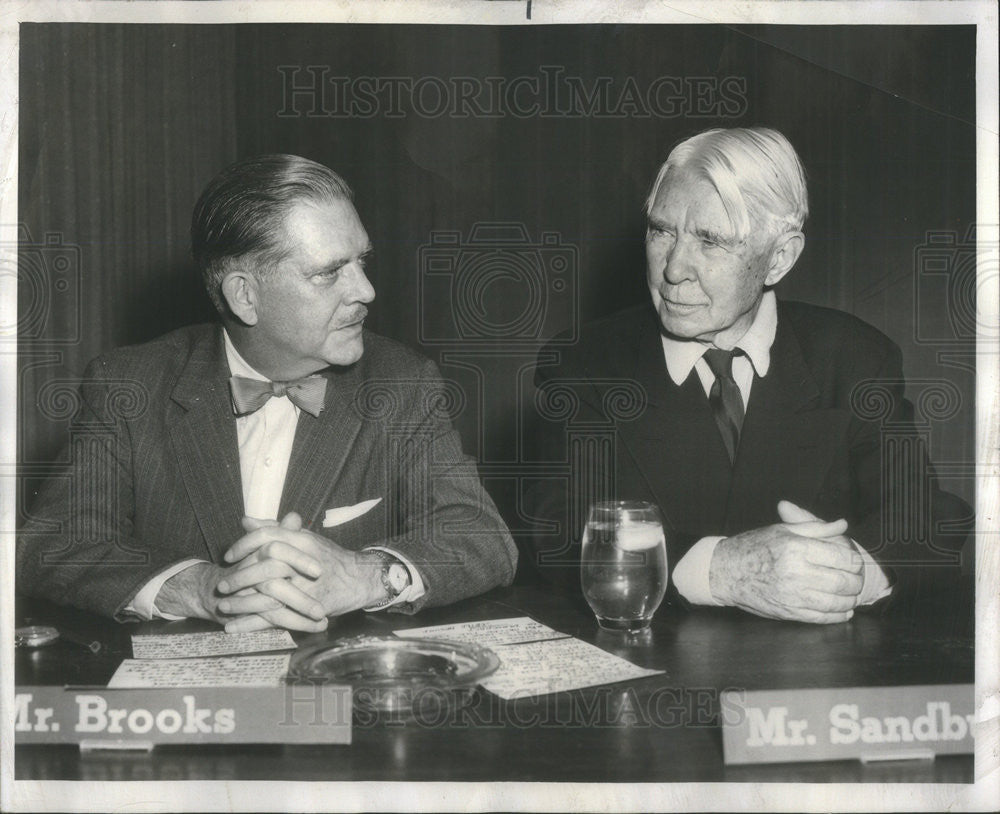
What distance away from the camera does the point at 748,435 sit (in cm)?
224

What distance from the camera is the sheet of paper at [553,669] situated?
1.32m

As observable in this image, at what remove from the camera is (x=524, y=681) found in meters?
1.34

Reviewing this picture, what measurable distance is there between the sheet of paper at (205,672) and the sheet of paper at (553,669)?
298 mm

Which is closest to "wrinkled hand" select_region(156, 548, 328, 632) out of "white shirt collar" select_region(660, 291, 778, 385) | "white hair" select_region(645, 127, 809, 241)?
"white shirt collar" select_region(660, 291, 778, 385)

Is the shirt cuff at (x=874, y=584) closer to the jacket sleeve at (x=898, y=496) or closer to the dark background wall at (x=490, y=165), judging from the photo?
the jacket sleeve at (x=898, y=496)

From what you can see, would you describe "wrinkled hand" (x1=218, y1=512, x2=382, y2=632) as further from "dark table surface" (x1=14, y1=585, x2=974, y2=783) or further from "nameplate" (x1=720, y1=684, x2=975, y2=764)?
"nameplate" (x1=720, y1=684, x2=975, y2=764)

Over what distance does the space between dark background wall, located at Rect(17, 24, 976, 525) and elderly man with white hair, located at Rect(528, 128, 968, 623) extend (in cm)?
15

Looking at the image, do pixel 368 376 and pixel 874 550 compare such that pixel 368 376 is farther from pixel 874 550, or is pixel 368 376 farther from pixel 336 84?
pixel 874 550

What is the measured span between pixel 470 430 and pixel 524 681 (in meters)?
1.77

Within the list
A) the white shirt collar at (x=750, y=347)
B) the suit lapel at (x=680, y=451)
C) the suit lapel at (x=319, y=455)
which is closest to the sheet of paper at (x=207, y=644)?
the suit lapel at (x=319, y=455)

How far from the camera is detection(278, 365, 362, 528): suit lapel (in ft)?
7.00

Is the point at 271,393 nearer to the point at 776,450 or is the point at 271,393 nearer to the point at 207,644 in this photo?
the point at 207,644

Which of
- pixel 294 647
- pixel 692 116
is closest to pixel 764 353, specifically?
pixel 692 116

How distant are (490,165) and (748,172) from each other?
→ 928 mm
